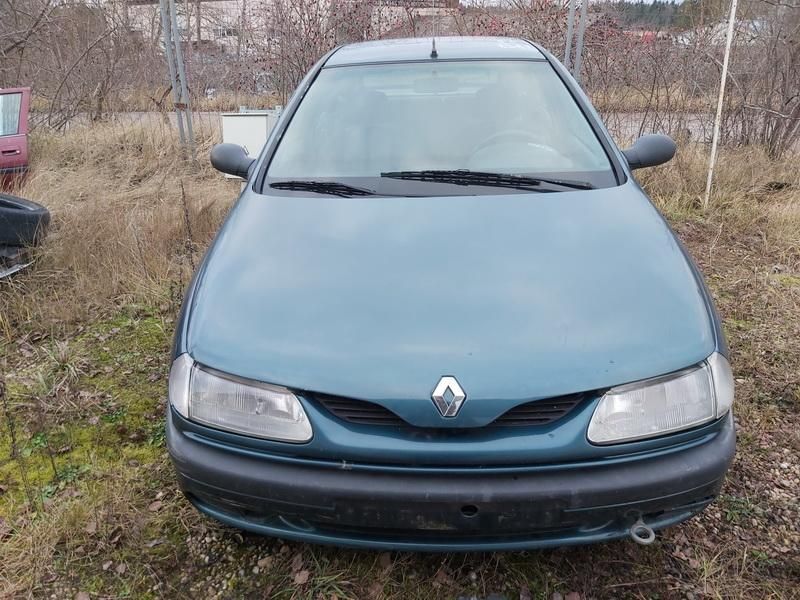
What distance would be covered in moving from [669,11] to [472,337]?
24.0 feet

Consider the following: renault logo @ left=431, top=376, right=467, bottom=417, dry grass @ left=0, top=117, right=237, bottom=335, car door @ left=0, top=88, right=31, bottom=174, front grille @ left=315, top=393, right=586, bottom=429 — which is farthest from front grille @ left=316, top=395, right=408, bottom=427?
car door @ left=0, top=88, right=31, bottom=174

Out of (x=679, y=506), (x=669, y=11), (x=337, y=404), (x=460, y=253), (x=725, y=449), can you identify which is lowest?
(x=679, y=506)

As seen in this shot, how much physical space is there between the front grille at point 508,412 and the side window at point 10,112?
5.89 m

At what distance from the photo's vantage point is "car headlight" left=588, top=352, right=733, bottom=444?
1.42 m

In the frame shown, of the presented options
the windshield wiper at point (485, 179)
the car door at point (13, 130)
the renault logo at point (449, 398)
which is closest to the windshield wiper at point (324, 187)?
the windshield wiper at point (485, 179)

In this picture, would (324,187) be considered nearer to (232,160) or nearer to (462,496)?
(232,160)

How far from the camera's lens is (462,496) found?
4.53ft

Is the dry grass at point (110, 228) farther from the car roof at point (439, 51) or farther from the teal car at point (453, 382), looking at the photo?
the teal car at point (453, 382)

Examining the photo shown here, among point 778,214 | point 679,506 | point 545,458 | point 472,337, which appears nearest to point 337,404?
point 472,337

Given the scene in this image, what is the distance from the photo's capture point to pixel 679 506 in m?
1.47

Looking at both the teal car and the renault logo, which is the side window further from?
the renault logo

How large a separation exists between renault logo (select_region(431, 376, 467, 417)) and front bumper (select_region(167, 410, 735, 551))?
0.15 meters

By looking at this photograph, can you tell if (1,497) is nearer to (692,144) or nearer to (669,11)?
(692,144)

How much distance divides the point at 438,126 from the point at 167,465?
1780mm
